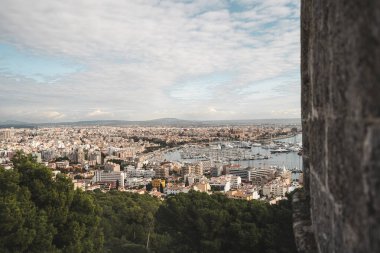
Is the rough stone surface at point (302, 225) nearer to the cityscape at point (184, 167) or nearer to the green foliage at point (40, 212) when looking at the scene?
the green foliage at point (40, 212)

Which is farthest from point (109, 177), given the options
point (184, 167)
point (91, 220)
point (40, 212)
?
point (40, 212)

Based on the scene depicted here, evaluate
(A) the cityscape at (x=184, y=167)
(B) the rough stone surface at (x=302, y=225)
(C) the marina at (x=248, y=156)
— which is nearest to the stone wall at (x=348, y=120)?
(B) the rough stone surface at (x=302, y=225)

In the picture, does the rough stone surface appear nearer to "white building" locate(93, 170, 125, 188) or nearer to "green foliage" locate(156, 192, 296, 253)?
"green foliage" locate(156, 192, 296, 253)

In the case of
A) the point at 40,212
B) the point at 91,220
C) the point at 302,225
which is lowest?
the point at 91,220

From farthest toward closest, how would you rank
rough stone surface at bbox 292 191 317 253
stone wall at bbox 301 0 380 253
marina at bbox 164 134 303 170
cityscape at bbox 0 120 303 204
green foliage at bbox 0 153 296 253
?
marina at bbox 164 134 303 170 → cityscape at bbox 0 120 303 204 → green foliage at bbox 0 153 296 253 → rough stone surface at bbox 292 191 317 253 → stone wall at bbox 301 0 380 253

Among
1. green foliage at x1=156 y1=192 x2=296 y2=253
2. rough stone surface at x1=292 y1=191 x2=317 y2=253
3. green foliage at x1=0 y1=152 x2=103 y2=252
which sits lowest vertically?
green foliage at x1=156 y1=192 x2=296 y2=253

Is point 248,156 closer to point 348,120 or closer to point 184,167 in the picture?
point 184,167

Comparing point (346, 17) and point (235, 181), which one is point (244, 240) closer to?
point (346, 17)

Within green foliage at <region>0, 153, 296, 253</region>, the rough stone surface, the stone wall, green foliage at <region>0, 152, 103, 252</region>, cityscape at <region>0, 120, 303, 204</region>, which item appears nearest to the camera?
the stone wall

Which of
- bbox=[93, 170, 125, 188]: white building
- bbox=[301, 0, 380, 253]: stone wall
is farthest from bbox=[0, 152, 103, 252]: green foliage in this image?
bbox=[93, 170, 125, 188]: white building
